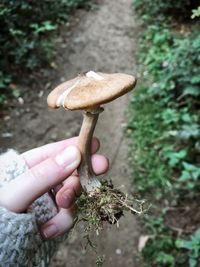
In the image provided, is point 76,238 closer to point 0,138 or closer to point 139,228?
point 139,228

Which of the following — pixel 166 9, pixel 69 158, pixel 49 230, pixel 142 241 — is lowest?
pixel 142 241

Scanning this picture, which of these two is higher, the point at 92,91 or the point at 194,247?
the point at 92,91

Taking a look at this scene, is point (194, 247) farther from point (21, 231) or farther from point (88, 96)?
point (88, 96)

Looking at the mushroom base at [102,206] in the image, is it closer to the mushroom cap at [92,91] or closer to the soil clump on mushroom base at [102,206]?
the soil clump on mushroom base at [102,206]

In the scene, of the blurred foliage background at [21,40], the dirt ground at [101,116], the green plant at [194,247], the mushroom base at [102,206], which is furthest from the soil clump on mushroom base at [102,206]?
the blurred foliage background at [21,40]

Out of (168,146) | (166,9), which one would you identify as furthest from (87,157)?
(166,9)

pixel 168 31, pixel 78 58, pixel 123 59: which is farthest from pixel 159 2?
pixel 78 58
